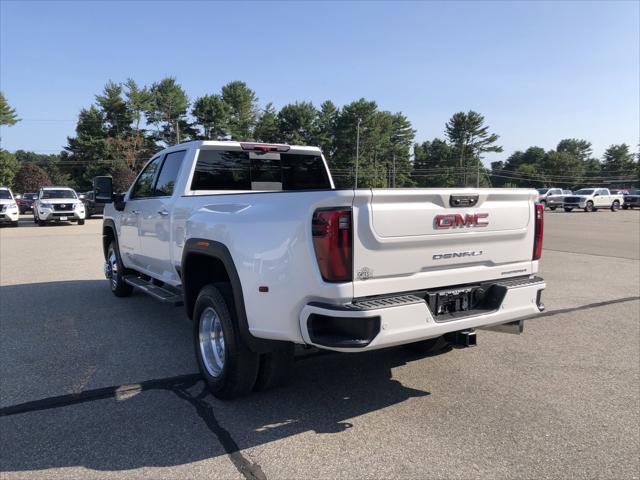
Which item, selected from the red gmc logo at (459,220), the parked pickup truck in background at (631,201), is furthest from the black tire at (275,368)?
the parked pickup truck in background at (631,201)

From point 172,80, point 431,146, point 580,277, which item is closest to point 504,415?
point 580,277

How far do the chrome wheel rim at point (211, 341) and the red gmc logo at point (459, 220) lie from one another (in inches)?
75.1

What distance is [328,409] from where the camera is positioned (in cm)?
365

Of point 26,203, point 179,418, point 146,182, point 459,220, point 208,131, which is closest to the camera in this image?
point 459,220

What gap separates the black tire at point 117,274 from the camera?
7.16 m

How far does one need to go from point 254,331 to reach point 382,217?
119 cm

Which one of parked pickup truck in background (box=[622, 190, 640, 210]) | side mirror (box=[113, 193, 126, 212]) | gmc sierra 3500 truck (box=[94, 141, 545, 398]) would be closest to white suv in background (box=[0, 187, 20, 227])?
side mirror (box=[113, 193, 126, 212])

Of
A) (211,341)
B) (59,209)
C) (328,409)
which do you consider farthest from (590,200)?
(211,341)

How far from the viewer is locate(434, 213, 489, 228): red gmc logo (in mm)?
3272

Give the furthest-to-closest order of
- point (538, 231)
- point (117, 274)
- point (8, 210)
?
point (8, 210) → point (117, 274) → point (538, 231)

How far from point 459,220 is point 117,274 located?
572 centimetres

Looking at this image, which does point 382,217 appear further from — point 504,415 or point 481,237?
point 504,415

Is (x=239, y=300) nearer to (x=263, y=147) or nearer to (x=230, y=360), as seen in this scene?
(x=230, y=360)

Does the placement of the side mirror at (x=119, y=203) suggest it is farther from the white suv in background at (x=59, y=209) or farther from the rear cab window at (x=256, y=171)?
the white suv in background at (x=59, y=209)
